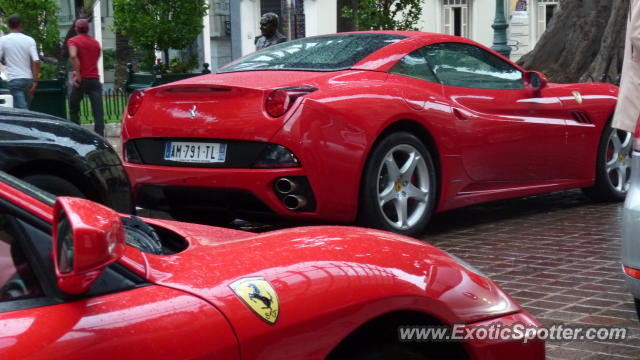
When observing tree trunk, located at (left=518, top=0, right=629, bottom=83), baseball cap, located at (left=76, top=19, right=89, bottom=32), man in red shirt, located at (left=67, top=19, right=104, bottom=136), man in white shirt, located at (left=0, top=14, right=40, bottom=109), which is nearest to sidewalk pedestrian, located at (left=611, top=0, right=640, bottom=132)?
tree trunk, located at (left=518, top=0, right=629, bottom=83)

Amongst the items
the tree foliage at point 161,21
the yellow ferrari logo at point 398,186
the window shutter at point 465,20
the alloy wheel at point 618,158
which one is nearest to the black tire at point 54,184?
the yellow ferrari logo at point 398,186

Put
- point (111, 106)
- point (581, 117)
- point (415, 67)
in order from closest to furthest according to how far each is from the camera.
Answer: point (415, 67)
point (581, 117)
point (111, 106)

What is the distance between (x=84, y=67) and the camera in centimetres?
1473

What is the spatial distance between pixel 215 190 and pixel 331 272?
3923mm

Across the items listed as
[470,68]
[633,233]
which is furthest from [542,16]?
[633,233]

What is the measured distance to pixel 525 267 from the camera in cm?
615

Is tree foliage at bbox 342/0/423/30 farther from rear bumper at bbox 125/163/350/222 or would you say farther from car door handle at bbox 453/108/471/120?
rear bumper at bbox 125/163/350/222

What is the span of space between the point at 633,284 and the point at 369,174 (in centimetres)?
264

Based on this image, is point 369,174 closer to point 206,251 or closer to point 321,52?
point 321,52

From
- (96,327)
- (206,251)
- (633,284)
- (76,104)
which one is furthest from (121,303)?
(76,104)

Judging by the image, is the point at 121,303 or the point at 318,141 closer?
the point at 121,303

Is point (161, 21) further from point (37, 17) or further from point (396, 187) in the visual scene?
point (396, 187)

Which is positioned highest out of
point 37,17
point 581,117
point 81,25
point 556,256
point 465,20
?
point 37,17

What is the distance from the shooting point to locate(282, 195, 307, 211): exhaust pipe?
21.0ft
